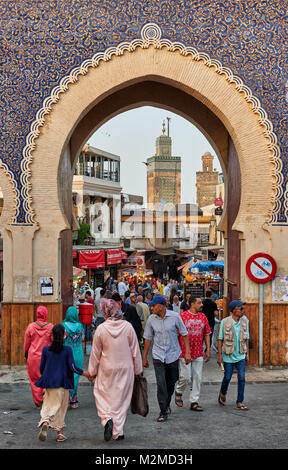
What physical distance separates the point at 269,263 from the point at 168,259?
34.0 m

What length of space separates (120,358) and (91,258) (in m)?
15.9

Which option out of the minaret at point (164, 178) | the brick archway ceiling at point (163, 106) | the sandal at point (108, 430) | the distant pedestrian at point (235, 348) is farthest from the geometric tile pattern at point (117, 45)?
the minaret at point (164, 178)

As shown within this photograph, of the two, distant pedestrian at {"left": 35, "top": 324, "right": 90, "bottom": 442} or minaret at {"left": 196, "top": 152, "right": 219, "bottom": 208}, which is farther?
minaret at {"left": 196, "top": 152, "right": 219, "bottom": 208}

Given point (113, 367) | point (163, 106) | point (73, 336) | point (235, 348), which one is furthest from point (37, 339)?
point (163, 106)

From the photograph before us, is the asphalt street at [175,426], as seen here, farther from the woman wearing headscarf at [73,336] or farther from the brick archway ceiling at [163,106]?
the brick archway ceiling at [163,106]

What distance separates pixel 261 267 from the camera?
9.85m

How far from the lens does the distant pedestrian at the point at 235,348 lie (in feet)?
23.7

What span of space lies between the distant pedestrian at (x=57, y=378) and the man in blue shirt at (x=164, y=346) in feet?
3.02

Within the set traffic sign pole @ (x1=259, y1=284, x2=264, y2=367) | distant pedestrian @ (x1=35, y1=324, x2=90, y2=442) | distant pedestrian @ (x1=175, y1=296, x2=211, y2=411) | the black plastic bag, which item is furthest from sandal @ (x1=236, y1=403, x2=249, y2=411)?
traffic sign pole @ (x1=259, y1=284, x2=264, y2=367)

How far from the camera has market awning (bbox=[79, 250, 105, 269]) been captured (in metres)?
21.3

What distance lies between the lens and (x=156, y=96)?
12.6 m

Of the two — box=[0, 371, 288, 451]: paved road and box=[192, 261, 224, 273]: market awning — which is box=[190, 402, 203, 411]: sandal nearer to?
box=[0, 371, 288, 451]: paved road

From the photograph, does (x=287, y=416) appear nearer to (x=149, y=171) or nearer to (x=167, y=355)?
(x=167, y=355)

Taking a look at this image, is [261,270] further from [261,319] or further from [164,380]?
[164,380]
